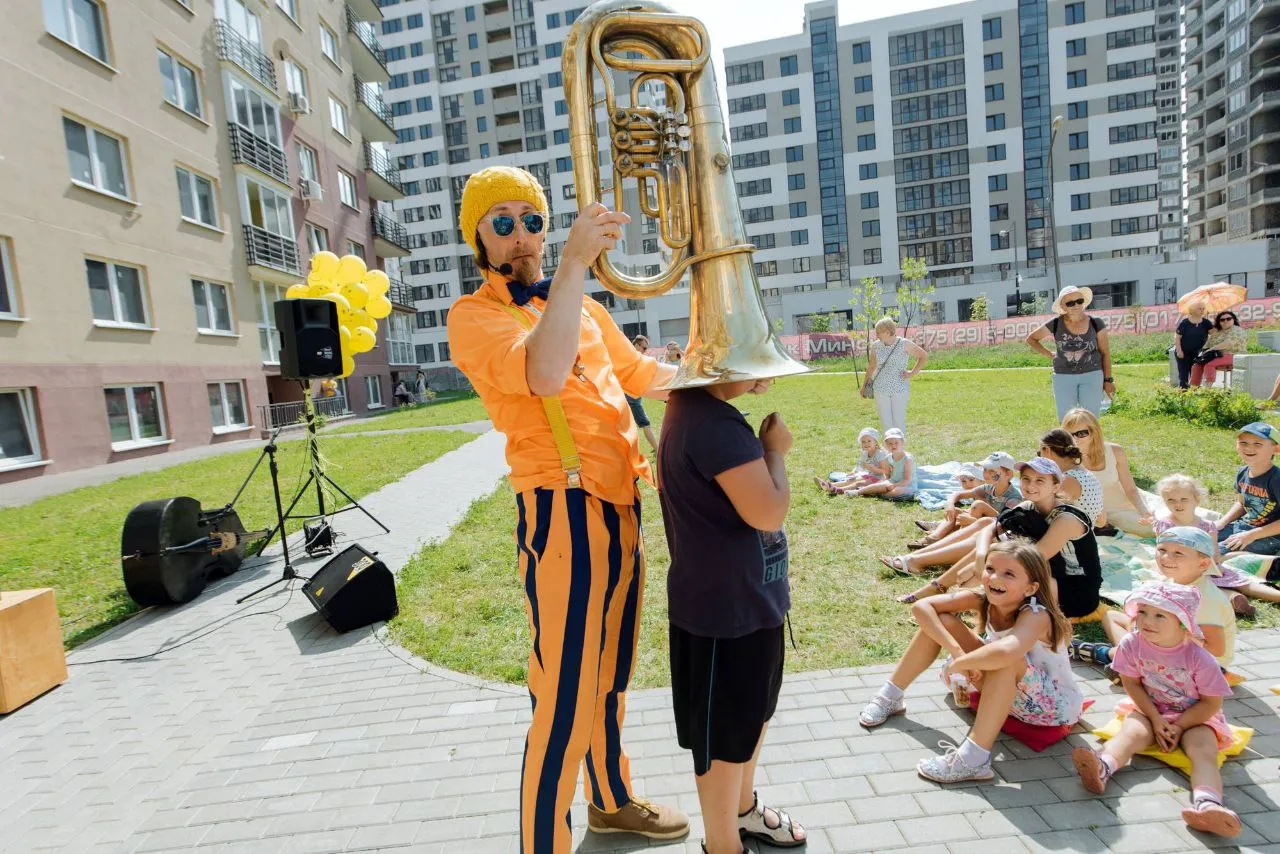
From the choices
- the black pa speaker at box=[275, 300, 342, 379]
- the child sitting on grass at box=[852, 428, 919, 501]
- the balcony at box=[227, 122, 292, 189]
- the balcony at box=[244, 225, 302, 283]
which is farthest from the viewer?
the balcony at box=[244, 225, 302, 283]

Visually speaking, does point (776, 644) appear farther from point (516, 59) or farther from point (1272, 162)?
point (1272, 162)

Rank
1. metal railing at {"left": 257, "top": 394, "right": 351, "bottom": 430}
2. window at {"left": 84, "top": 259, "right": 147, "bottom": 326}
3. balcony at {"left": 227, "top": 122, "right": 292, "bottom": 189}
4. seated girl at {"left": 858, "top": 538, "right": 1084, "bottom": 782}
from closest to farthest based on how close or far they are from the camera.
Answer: seated girl at {"left": 858, "top": 538, "right": 1084, "bottom": 782} < window at {"left": 84, "top": 259, "right": 147, "bottom": 326} < balcony at {"left": 227, "top": 122, "right": 292, "bottom": 189} < metal railing at {"left": 257, "top": 394, "right": 351, "bottom": 430}

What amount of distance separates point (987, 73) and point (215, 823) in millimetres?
71336

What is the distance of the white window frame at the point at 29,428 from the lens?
42.5 ft

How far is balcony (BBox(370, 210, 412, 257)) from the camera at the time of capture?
30.8 meters

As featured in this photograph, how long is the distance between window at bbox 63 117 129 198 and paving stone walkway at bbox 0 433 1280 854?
14870mm

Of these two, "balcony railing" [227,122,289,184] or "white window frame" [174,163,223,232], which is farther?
"balcony railing" [227,122,289,184]

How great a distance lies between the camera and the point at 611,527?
2145 mm

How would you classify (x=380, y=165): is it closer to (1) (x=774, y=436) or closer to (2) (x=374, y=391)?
(2) (x=374, y=391)

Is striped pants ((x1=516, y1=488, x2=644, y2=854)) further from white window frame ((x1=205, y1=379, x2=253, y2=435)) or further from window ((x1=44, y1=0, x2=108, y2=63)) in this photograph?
white window frame ((x1=205, y1=379, x2=253, y2=435))

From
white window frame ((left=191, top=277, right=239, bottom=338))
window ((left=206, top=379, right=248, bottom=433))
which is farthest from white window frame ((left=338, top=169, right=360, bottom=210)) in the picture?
window ((left=206, top=379, right=248, bottom=433))

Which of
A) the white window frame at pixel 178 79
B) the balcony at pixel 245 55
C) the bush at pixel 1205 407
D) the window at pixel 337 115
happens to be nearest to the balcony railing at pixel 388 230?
the window at pixel 337 115

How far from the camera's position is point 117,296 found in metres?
15.5

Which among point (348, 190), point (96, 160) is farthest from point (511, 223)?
point (348, 190)
